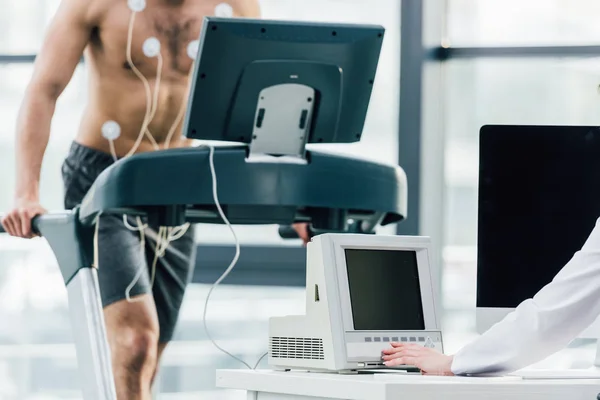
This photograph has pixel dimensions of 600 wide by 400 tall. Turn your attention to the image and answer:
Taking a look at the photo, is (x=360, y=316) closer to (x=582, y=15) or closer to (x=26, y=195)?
(x=26, y=195)

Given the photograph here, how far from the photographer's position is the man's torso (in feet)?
10.8

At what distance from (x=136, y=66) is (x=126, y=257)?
608mm

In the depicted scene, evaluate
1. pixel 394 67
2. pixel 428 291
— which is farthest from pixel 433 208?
pixel 428 291

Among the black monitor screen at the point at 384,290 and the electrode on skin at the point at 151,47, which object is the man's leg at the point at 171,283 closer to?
the electrode on skin at the point at 151,47

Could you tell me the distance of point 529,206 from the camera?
214 centimetres

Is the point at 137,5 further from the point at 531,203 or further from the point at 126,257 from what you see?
the point at 531,203

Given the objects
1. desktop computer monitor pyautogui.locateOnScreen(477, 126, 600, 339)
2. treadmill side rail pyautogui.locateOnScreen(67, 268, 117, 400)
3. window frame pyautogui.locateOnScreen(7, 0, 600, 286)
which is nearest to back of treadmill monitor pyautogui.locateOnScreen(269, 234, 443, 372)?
desktop computer monitor pyautogui.locateOnScreen(477, 126, 600, 339)

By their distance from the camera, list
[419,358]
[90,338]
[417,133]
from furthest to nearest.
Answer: [417,133], [90,338], [419,358]

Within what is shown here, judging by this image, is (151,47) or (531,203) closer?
(531,203)

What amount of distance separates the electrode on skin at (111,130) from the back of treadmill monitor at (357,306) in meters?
1.54

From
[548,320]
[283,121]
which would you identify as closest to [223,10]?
[283,121]

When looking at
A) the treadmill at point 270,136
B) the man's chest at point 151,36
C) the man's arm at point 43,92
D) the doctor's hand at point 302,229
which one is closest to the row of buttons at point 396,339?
the treadmill at point 270,136

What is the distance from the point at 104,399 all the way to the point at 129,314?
0.81m

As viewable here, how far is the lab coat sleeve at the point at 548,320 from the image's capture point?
1662 millimetres
